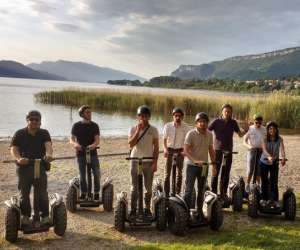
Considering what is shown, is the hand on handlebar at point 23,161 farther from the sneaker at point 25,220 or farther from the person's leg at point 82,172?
the person's leg at point 82,172

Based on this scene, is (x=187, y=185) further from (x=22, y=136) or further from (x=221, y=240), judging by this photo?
(x=22, y=136)

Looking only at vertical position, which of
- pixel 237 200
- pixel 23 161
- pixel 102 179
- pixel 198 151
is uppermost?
pixel 198 151

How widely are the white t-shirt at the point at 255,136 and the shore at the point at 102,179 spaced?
1.56 m

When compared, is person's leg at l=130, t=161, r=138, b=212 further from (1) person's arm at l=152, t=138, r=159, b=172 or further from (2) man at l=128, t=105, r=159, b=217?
(1) person's arm at l=152, t=138, r=159, b=172

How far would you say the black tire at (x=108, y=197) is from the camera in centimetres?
776

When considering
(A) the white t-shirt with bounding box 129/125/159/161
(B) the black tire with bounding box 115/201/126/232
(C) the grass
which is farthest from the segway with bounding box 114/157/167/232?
(C) the grass

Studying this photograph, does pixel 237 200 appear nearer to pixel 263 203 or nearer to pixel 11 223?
pixel 263 203

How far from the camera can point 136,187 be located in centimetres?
657

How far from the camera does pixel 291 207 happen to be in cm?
727

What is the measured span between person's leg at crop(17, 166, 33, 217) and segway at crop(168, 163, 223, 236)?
2.17 metres

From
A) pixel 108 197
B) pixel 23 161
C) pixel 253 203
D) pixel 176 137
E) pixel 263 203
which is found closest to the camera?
pixel 23 161

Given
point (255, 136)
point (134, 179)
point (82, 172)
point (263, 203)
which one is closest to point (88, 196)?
point (82, 172)

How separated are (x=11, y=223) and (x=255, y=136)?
16.3 ft

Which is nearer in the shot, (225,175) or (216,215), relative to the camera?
(216,215)
